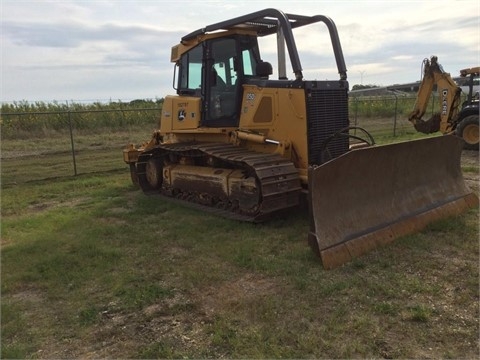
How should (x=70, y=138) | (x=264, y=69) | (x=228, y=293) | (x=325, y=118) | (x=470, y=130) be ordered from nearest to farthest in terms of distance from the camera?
(x=228, y=293), (x=325, y=118), (x=264, y=69), (x=470, y=130), (x=70, y=138)

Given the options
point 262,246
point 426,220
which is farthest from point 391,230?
point 262,246

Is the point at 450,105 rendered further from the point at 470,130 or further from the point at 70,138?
the point at 70,138

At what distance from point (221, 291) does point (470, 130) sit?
1142 centimetres

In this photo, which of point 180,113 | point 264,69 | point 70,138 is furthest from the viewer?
point 70,138

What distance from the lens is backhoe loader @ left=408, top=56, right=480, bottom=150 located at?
516 inches

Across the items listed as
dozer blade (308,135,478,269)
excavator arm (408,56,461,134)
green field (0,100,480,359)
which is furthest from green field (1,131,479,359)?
excavator arm (408,56,461,134)

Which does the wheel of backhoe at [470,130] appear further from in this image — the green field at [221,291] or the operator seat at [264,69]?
the operator seat at [264,69]

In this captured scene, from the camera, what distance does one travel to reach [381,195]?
18.5ft

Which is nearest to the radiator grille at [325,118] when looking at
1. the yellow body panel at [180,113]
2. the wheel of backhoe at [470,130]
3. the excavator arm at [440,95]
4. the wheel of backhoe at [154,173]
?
the yellow body panel at [180,113]

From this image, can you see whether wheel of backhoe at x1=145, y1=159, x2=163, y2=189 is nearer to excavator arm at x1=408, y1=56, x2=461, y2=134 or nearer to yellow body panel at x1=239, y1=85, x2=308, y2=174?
yellow body panel at x1=239, y1=85, x2=308, y2=174

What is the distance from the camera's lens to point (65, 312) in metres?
3.95

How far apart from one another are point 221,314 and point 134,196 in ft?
17.4

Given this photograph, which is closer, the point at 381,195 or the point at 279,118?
the point at 381,195

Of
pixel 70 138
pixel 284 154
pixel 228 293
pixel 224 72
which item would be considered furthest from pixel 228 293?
pixel 70 138
